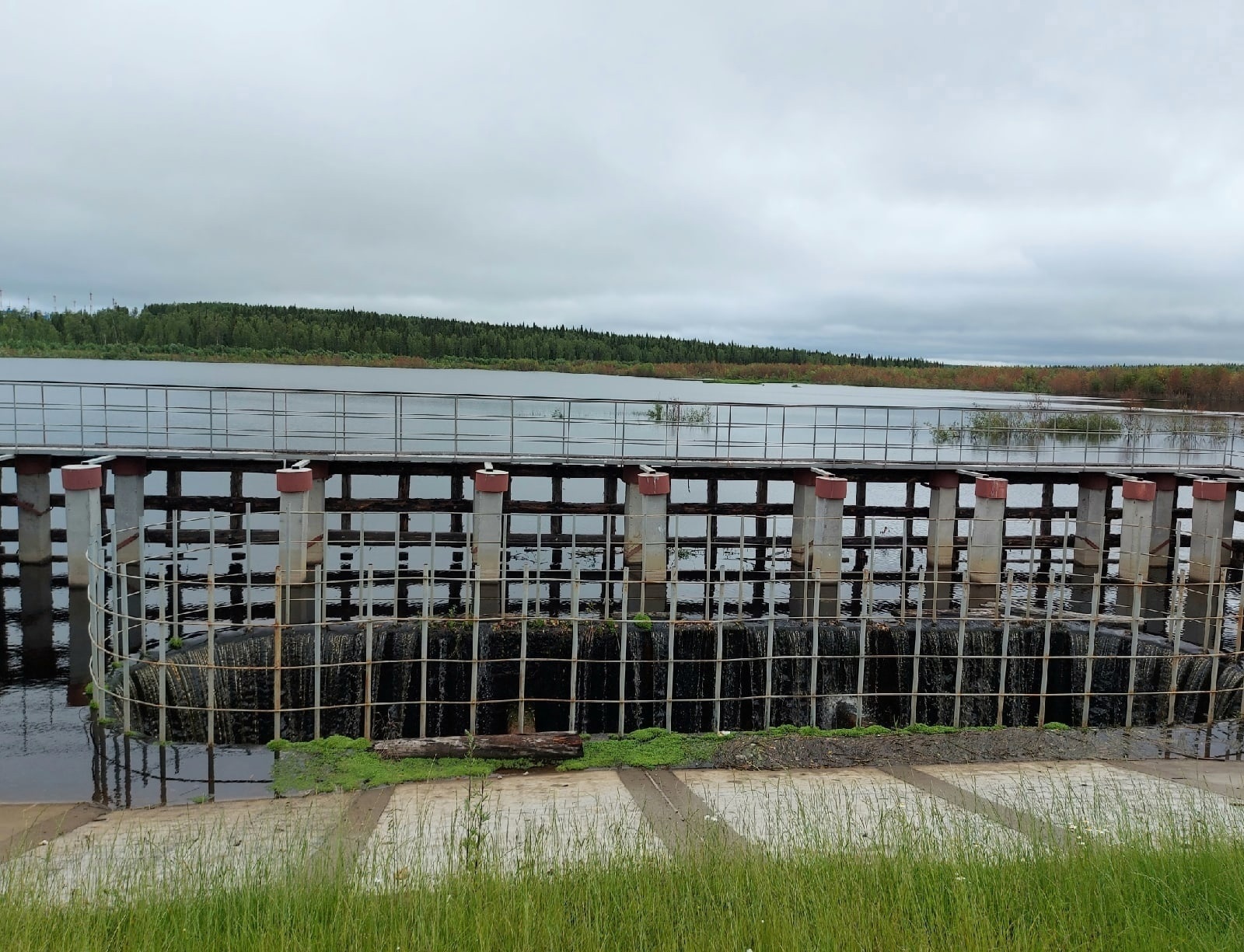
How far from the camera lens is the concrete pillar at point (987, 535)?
64.6 feet

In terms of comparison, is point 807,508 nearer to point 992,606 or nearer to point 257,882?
point 992,606

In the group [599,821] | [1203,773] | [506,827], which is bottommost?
[1203,773]

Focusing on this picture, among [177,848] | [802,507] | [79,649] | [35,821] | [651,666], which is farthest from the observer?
[802,507]

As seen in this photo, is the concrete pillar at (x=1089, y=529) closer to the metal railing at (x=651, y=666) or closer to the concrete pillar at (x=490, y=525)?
the metal railing at (x=651, y=666)

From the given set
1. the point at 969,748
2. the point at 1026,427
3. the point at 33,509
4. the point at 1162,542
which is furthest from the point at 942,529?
the point at 33,509

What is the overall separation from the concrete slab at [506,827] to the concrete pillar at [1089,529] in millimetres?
17082

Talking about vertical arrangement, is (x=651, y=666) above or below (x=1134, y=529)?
below

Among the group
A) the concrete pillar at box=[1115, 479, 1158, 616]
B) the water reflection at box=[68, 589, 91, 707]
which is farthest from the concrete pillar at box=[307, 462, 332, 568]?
the concrete pillar at box=[1115, 479, 1158, 616]

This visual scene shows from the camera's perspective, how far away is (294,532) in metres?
17.4

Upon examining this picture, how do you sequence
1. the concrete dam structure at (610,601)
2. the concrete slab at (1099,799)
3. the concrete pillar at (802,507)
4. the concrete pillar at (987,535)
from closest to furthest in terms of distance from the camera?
the concrete slab at (1099,799)
the concrete dam structure at (610,601)
the concrete pillar at (987,535)
the concrete pillar at (802,507)

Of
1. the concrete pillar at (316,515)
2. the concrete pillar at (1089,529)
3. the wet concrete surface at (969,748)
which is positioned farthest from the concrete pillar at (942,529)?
the concrete pillar at (316,515)

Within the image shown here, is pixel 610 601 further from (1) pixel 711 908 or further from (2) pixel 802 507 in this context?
(1) pixel 711 908

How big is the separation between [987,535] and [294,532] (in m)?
14.7

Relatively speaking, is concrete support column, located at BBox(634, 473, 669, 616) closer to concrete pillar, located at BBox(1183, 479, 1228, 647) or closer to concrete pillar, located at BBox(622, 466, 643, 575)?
concrete pillar, located at BBox(622, 466, 643, 575)
